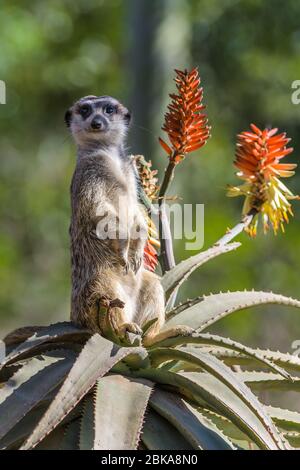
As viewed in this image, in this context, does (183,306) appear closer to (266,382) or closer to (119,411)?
(266,382)

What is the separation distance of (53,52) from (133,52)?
7.53 m

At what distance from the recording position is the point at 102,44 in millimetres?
15594

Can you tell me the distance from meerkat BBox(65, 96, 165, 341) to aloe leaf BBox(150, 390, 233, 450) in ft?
0.97

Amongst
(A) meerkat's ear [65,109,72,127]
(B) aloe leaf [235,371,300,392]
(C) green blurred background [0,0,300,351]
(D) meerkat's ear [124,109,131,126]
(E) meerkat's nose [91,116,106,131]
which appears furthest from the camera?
(C) green blurred background [0,0,300,351]

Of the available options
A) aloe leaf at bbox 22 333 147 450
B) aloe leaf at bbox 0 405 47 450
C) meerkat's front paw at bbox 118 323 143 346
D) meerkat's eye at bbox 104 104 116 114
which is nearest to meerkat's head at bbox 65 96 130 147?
meerkat's eye at bbox 104 104 116 114

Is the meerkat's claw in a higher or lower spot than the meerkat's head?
lower

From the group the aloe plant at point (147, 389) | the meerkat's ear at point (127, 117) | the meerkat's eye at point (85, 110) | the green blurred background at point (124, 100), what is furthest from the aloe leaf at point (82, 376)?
the green blurred background at point (124, 100)

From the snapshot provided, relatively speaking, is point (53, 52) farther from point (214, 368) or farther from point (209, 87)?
point (214, 368)

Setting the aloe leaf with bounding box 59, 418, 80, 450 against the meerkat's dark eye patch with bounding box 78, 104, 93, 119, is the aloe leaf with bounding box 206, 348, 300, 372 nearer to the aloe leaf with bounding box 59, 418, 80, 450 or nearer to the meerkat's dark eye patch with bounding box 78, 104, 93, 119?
the aloe leaf with bounding box 59, 418, 80, 450

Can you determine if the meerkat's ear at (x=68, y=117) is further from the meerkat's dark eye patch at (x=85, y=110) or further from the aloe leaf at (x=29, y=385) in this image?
the aloe leaf at (x=29, y=385)

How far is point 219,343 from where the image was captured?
95.0 inches

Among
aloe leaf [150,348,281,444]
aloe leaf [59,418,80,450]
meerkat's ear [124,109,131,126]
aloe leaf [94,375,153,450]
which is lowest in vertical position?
aloe leaf [59,418,80,450]

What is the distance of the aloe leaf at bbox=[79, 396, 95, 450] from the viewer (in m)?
2.18
